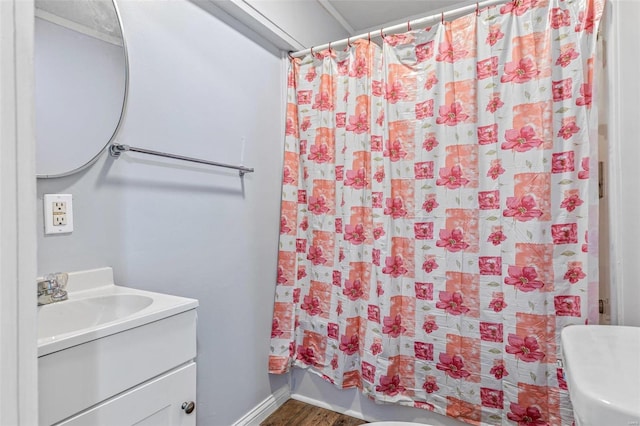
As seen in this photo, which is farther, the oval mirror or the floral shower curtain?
the floral shower curtain

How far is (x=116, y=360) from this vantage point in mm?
792

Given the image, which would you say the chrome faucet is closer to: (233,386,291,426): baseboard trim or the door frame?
the door frame

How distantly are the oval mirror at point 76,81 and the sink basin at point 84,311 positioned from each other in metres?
0.39

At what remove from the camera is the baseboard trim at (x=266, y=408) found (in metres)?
1.73

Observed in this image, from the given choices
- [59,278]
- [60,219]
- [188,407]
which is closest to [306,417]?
[188,407]

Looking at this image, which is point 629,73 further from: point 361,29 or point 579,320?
point 361,29

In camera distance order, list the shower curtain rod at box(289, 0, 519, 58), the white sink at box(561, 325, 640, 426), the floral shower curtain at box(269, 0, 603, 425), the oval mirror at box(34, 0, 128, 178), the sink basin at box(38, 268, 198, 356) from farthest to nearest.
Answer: the shower curtain rod at box(289, 0, 519, 58)
the floral shower curtain at box(269, 0, 603, 425)
the oval mirror at box(34, 0, 128, 178)
the sink basin at box(38, 268, 198, 356)
the white sink at box(561, 325, 640, 426)

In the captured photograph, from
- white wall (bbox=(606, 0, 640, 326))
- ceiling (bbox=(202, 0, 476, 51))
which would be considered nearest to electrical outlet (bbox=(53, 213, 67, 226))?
ceiling (bbox=(202, 0, 476, 51))

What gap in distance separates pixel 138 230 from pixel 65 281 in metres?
0.29

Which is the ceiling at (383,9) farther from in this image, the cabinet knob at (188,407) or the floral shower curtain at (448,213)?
the cabinet knob at (188,407)

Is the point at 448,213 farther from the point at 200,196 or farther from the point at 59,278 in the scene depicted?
the point at 59,278

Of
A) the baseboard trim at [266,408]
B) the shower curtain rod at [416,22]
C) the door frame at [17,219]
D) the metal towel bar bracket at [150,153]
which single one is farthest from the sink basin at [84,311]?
the shower curtain rod at [416,22]

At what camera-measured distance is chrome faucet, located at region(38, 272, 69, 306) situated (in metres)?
0.94

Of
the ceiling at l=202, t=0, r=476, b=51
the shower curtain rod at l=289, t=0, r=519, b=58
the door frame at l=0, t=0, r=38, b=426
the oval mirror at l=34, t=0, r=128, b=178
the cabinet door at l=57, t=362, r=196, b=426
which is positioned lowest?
the cabinet door at l=57, t=362, r=196, b=426
